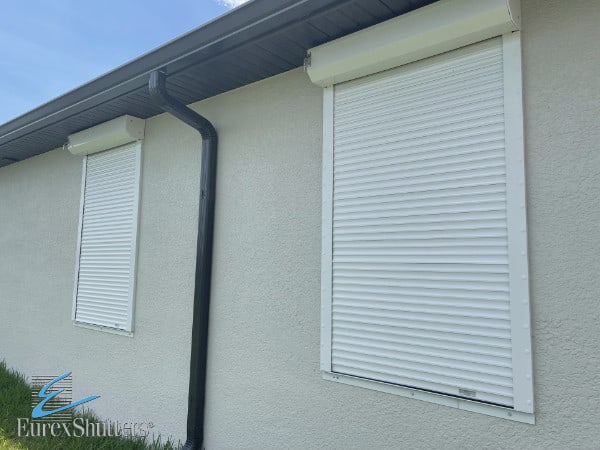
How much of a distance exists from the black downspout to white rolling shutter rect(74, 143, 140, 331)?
4.43 feet

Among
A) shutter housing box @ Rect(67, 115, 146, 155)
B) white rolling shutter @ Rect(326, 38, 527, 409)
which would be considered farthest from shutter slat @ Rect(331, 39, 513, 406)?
shutter housing box @ Rect(67, 115, 146, 155)

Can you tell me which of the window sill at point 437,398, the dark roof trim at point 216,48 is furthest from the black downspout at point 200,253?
the window sill at point 437,398

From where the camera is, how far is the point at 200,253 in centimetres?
420

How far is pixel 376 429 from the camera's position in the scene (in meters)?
3.00

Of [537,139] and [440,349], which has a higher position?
[537,139]

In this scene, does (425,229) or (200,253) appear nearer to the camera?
(425,229)

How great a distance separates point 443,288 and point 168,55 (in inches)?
123

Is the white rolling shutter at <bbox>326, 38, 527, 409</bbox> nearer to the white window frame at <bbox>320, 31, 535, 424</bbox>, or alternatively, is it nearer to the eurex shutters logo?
the white window frame at <bbox>320, 31, 535, 424</bbox>

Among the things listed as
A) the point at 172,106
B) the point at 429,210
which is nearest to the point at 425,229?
the point at 429,210

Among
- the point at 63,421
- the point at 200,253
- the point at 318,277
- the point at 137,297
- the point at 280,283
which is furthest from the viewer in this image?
the point at 63,421

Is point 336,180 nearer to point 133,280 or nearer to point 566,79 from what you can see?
point 566,79

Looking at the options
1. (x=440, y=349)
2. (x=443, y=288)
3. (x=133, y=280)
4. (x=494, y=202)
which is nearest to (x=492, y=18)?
(x=494, y=202)

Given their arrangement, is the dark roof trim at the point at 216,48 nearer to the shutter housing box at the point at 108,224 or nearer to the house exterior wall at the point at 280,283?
the shutter housing box at the point at 108,224

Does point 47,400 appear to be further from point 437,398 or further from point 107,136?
point 437,398
